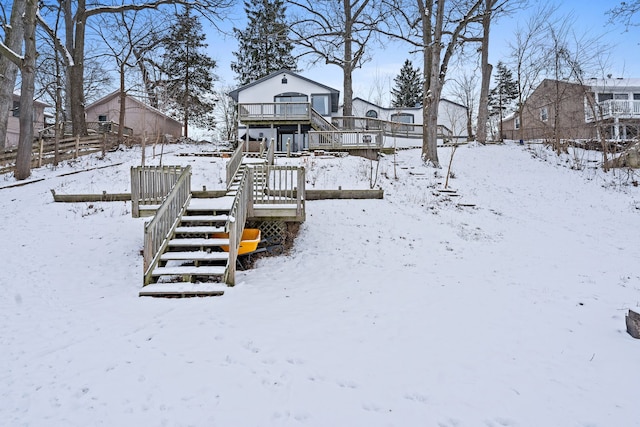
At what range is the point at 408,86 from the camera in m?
44.6

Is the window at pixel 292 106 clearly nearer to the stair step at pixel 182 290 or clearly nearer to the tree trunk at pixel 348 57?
the tree trunk at pixel 348 57

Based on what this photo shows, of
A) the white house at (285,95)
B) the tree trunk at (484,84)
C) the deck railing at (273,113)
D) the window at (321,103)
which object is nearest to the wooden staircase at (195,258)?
the deck railing at (273,113)

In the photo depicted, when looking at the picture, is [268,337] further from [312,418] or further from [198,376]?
[312,418]

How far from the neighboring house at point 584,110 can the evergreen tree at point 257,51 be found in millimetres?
21825

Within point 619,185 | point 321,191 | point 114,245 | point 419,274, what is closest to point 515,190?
point 619,185

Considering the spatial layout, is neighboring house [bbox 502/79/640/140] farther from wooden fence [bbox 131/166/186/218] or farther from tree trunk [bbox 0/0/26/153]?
tree trunk [bbox 0/0/26/153]

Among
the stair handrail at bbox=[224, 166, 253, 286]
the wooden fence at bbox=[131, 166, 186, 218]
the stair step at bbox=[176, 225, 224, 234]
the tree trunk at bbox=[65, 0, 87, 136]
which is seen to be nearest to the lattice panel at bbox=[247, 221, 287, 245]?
the stair handrail at bbox=[224, 166, 253, 286]

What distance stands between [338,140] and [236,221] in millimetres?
13453

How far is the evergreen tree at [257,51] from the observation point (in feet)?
111

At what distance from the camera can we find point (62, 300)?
5.36 meters

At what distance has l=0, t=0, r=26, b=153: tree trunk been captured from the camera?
40.6ft

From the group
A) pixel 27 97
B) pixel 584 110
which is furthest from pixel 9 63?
pixel 584 110

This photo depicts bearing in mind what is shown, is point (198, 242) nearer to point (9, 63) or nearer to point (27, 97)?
point (9, 63)

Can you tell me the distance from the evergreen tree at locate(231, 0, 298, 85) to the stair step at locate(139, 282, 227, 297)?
1237 inches
